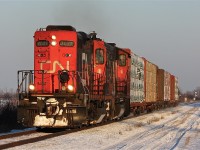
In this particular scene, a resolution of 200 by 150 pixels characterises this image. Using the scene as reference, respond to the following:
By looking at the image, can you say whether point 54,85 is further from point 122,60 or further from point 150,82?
point 150,82

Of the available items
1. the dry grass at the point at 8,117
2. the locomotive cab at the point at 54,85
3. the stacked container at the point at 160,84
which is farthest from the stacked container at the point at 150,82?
the locomotive cab at the point at 54,85

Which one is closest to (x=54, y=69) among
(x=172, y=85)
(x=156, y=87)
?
(x=156, y=87)

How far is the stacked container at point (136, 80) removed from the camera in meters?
26.0

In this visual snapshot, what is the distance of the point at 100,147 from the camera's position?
10.8m

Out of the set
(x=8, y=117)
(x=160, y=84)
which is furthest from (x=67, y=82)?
(x=160, y=84)

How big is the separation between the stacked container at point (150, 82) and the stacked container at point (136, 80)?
6.71 ft

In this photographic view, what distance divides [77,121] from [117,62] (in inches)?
377

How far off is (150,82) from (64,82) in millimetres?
21000

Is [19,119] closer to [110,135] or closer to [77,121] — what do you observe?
[77,121]

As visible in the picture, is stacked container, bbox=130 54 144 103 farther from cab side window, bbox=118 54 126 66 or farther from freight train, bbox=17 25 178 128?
freight train, bbox=17 25 178 128

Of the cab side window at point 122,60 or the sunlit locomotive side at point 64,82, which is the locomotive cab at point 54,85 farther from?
the cab side window at point 122,60

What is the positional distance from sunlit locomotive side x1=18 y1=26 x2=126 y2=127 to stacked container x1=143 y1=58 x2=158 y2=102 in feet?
46.7

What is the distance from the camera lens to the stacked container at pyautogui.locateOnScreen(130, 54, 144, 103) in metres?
26.0

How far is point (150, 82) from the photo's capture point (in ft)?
116
